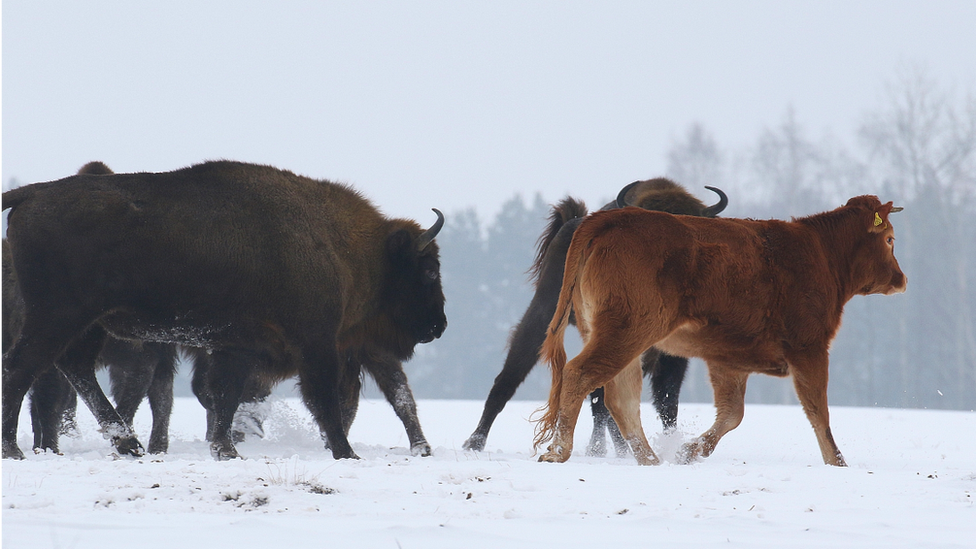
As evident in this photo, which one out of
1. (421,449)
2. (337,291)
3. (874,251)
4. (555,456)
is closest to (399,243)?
(337,291)

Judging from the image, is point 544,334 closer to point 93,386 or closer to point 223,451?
point 223,451

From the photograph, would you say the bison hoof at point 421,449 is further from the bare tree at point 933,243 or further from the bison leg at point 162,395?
the bare tree at point 933,243

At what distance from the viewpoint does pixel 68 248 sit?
211 inches

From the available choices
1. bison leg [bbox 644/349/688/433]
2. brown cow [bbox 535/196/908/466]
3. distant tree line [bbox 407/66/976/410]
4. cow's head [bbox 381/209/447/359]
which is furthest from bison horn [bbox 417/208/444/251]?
distant tree line [bbox 407/66/976/410]

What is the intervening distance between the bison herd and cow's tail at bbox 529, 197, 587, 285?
0.85 ft

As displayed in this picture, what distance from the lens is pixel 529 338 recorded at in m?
7.21

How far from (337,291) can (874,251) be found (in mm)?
3700

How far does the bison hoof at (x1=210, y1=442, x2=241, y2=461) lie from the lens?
6373 millimetres

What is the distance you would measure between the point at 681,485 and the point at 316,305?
2.80 metres

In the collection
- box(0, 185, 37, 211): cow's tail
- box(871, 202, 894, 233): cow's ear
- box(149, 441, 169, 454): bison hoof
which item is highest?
box(871, 202, 894, 233): cow's ear

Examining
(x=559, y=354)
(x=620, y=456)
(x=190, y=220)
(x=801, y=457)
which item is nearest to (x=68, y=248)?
(x=190, y=220)

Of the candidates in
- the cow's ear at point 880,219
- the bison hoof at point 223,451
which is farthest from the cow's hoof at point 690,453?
the bison hoof at point 223,451

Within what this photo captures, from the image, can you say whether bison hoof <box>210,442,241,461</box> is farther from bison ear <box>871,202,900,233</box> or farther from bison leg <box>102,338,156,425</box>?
bison ear <box>871,202,900,233</box>

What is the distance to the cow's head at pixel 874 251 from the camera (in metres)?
6.53
